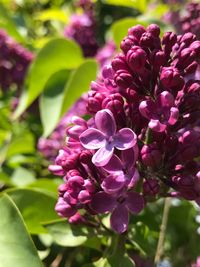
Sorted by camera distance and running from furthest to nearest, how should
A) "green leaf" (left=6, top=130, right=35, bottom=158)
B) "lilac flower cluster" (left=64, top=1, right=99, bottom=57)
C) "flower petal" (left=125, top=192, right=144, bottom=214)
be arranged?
1. "lilac flower cluster" (left=64, top=1, right=99, bottom=57)
2. "green leaf" (left=6, top=130, right=35, bottom=158)
3. "flower petal" (left=125, top=192, right=144, bottom=214)

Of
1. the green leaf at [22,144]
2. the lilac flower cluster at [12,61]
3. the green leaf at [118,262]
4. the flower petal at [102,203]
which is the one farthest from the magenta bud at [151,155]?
the lilac flower cluster at [12,61]

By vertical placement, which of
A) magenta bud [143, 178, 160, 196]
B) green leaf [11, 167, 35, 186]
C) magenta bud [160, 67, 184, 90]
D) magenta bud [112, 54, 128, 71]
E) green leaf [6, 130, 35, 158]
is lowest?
green leaf [11, 167, 35, 186]

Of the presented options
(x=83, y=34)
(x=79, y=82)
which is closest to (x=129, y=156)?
(x=79, y=82)

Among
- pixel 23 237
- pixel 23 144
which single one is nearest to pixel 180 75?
pixel 23 237

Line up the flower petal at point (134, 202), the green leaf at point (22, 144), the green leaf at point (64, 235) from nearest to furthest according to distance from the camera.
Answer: the flower petal at point (134, 202) < the green leaf at point (64, 235) < the green leaf at point (22, 144)

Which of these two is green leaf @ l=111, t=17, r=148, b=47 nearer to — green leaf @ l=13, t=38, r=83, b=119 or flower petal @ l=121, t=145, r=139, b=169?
green leaf @ l=13, t=38, r=83, b=119

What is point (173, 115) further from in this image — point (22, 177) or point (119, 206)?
point (22, 177)

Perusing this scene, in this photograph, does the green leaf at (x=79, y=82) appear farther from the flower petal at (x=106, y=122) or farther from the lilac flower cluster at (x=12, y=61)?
the flower petal at (x=106, y=122)

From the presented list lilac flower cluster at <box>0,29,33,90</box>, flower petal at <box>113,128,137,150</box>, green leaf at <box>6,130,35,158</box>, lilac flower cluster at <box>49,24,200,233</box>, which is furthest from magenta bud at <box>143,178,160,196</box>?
lilac flower cluster at <box>0,29,33,90</box>
